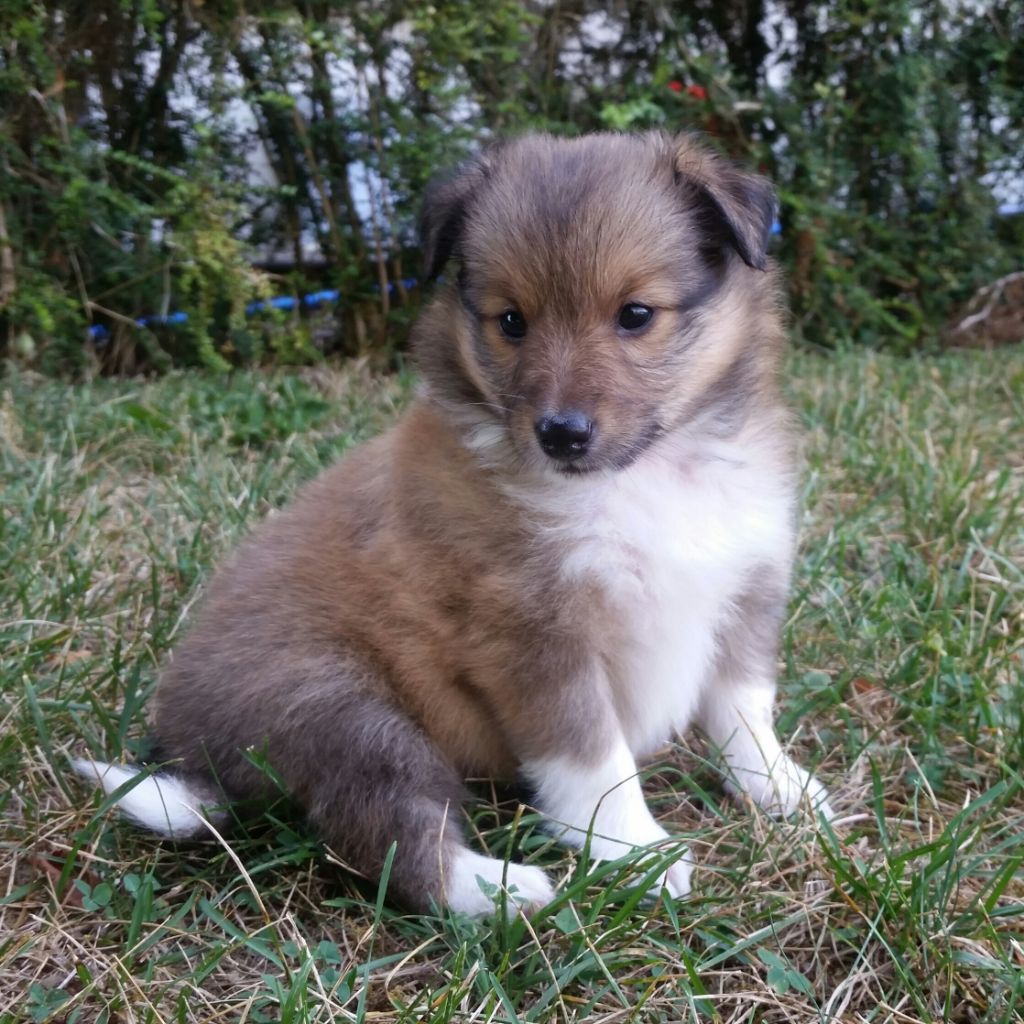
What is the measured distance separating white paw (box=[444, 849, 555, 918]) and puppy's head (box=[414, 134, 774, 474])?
848mm

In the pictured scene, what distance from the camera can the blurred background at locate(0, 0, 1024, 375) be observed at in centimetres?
528

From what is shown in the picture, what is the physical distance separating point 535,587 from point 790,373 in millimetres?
3846

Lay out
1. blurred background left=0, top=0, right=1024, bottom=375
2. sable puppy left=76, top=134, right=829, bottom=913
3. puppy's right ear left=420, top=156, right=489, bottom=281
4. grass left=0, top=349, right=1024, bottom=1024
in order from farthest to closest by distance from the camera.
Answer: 1. blurred background left=0, top=0, right=1024, bottom=375
2. puppy's right ear left=420, top=156, right=489, bottom=281
3. sable puppy left=76, top=134, right=829, bottom=913
4. grass left=0, top=349, right=1024, bottom=1024

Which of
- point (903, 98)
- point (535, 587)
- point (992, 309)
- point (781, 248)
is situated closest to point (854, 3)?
point (903, 98)

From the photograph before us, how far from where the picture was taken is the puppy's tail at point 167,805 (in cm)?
214

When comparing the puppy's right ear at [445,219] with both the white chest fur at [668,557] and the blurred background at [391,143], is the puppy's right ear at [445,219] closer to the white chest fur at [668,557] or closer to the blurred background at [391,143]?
the white chest fur at [668,557]

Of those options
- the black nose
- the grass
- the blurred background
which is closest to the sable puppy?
the black nose

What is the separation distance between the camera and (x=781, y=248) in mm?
6816

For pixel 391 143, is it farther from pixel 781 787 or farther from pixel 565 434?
pixel 781 787

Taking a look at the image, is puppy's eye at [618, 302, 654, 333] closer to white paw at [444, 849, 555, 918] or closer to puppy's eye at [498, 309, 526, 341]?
puppy's eye at [498, 309, 526, 341]

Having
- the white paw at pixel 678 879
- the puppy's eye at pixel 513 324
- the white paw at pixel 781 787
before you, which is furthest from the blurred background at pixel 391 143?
the white paw at pixel 678 879

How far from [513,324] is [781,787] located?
1297mm

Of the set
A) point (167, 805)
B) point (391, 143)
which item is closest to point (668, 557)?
point (167, 805)

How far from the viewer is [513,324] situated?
217 centimetres
